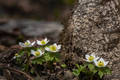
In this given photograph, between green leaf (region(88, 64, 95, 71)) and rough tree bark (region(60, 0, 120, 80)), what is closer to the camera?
green leaf (region(88, 64, 95, 71))

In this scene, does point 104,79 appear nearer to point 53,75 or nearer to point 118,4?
point 53,75

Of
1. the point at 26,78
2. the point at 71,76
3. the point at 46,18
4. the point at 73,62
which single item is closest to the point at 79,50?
the point at 73,62

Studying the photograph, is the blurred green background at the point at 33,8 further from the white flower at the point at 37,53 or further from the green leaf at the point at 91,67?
the green leaf at the point at 91,67

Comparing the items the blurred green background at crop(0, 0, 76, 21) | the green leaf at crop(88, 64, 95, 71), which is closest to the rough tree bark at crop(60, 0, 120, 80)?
the green leaf at crop(88, 64, 95, 71)

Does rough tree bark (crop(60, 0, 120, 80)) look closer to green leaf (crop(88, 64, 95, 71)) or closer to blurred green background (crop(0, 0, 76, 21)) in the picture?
green leaf (crop(88, 64, 95, 71))

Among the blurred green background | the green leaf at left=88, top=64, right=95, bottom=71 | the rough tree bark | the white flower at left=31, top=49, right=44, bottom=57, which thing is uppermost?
the blurred green background

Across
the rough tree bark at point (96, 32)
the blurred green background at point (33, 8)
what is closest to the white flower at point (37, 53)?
the rough tree bark at point (96, 32)

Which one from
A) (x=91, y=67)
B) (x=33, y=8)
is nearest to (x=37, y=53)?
(x=91, y=67)

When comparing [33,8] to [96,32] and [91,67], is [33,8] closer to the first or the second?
[96,32]
